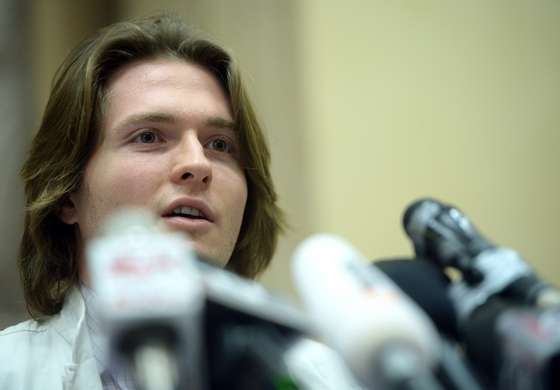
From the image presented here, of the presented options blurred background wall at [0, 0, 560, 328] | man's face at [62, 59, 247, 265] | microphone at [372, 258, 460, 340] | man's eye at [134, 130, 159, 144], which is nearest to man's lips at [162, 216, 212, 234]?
man's face at [62, 59, 247, 265]

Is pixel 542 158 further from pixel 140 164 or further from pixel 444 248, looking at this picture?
pixel 444 248

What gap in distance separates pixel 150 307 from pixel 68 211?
75 centimetres

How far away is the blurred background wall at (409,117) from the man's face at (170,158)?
44 cm

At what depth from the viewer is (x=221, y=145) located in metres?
0.97

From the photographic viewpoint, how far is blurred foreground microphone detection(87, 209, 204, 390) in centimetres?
31

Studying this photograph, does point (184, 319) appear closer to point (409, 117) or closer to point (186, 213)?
point (186, 213)

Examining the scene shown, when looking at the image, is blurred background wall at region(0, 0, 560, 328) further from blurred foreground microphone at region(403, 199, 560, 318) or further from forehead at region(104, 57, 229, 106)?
blurred foreground microphone at region(403, 199, 560, 318)

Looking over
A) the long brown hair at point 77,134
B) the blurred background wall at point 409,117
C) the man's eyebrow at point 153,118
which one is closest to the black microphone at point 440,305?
the man's eyebrow at point 153,118

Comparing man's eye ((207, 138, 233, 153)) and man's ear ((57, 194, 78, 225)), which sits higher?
man's eye ((207, 138, 233, 153))

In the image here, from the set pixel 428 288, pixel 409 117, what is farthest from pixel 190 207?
pixel 409 117

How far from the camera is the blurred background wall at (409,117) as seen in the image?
1412mm

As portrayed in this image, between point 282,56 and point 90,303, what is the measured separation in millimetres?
837

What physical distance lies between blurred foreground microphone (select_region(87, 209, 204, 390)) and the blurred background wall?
3.53ft

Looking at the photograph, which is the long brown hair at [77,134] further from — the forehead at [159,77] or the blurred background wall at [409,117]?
the blurred background wall at [409,117]
